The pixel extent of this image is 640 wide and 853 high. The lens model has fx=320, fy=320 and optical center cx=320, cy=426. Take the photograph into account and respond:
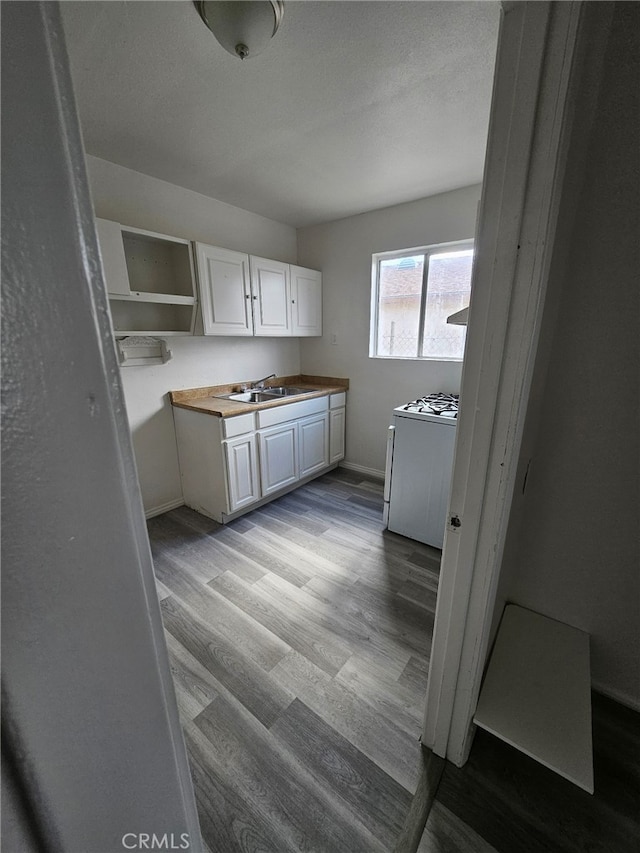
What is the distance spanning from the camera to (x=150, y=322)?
7.78 ft

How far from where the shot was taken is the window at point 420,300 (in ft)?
8.68

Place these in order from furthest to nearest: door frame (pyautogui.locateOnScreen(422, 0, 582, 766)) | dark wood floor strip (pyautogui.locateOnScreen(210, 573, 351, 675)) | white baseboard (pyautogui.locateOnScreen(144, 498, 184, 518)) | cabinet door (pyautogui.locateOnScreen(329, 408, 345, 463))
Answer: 1. cabinet door (pyautogui.locateOnScreen(329, 408, 345, 463))
2. white baseboard (pyautogui.locateOnScreen(144, 498, 184, 518))
3. dark wood floor strip (pyautogui.locateOnScreen(210, 573, 351, 675))
4. door frame (pyautogui.locateOnScreen(422, 0, 582, 766))

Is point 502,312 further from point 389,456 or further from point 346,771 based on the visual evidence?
point 389,456

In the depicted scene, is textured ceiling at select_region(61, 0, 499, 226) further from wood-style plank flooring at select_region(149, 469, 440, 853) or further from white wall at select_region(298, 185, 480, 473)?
wood-style plank flooring at select_region(149, 469, 440, 853)

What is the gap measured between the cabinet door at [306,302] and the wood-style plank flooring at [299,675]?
75.1 inches

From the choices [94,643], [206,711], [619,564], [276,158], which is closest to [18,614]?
[94,643]

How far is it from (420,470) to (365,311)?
1704mm

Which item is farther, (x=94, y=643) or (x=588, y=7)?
(x=588, y=7)

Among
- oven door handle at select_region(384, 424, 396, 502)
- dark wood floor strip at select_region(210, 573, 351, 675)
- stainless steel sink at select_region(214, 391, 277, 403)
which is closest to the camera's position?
dark wood floor strip at select_region(210, 573, 351, 675)

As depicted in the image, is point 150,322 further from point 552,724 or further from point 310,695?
point 552,724

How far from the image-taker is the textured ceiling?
1.11 metres

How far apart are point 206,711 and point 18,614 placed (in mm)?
1407

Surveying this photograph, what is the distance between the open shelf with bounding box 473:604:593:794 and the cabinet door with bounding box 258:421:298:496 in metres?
1.80

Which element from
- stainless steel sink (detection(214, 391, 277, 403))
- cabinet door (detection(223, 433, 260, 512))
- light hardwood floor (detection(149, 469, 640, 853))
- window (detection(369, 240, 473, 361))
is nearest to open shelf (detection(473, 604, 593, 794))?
light hardwood floor (detection(149, 469, 640, 853))
